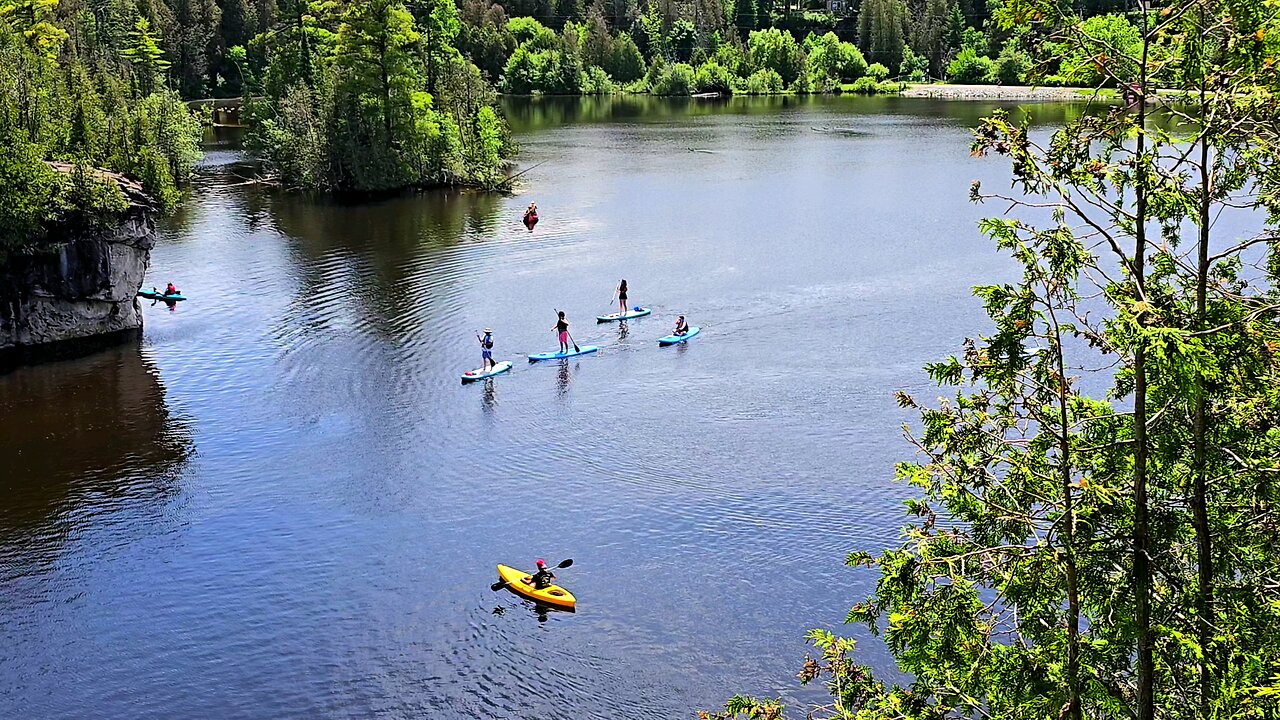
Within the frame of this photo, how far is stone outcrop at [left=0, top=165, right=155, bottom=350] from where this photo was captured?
→ 1806 inches

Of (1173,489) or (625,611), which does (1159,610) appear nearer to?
(1173,489)

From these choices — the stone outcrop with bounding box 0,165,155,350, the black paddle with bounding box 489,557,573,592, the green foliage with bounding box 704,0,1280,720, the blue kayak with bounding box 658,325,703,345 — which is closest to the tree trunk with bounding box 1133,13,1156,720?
the green foliage with bounding box 704,0,1280,720

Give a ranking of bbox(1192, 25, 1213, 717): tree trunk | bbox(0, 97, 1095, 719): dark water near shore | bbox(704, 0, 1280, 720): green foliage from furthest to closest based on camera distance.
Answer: bbox(0, 97, 1095, 719): dark water near shore, bbox(1192, 25, 1213, 717): tree trunk, bbox(704, 0, 1280, 720): green foliage

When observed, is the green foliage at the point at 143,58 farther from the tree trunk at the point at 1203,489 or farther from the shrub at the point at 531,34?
the tree trunk at the point at 1203,489

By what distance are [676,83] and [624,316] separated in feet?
424

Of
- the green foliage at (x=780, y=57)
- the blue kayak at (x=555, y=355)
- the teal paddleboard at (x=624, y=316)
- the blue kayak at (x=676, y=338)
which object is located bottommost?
the blue kayak at (x=555, y=355)

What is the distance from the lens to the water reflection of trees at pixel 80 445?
33.7m

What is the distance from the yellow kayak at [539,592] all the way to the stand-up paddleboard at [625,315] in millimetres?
22791

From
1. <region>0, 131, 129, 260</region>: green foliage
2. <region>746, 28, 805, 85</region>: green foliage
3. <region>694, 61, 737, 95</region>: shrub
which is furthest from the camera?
<region>746, 28, 805, 85</region>: green foliage

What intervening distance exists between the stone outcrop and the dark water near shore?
218 centimetres

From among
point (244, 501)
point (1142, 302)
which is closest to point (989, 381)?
point (1142, 302)

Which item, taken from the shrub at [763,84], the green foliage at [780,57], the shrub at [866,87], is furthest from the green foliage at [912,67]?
the shrub at [763,84]

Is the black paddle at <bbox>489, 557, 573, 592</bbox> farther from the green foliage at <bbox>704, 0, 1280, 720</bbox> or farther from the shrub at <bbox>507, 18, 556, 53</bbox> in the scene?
the shrub at <bbox>507, 18, 556, 53</bbox>

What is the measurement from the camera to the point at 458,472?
36.1 meters
